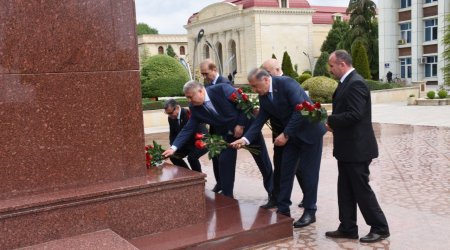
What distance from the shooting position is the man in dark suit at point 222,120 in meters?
5.62

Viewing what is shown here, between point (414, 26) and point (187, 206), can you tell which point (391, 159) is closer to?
point (187, 206)

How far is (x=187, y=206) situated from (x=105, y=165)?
0.82 metres

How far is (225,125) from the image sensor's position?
579 centimetres

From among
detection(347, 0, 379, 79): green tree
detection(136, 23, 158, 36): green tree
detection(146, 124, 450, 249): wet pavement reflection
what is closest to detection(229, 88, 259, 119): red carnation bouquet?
detection(146, 124, 450, 249): wet pavement reflection

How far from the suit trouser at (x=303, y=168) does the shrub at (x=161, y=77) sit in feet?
48.0

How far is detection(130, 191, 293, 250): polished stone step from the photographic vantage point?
13.8 feet

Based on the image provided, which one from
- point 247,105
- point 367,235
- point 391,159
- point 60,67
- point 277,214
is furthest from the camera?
point 391,159

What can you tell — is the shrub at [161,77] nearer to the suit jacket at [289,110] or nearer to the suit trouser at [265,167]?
the suit trouser at [265,167]

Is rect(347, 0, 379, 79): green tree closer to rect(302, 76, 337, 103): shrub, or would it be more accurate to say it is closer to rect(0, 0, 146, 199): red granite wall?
rect(302, 76, 337, 103): shrub

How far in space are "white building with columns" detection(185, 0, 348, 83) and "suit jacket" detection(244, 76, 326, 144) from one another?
151ft

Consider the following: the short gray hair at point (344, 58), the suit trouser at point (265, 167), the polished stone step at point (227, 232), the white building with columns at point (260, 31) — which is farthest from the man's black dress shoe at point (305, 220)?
the white building with columns at point (260, 31)

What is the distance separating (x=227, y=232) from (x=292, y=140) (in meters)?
1.22

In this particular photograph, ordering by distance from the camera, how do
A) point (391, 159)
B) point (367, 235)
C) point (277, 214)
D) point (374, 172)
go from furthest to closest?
point (391, 159), point (374, 172), point (277, 214), point (367, 235)

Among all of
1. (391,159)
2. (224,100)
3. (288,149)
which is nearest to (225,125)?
(224,100)
